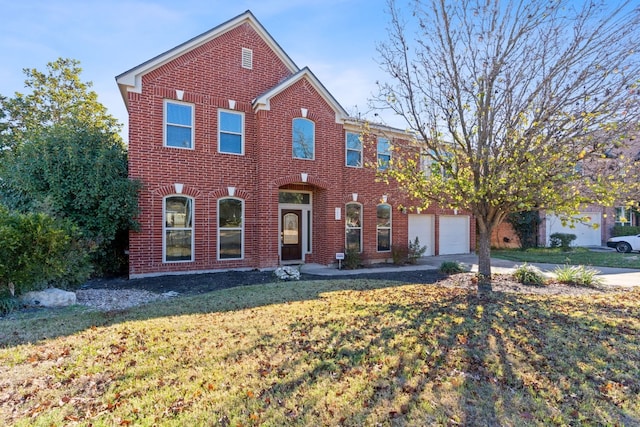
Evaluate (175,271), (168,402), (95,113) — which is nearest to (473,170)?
(168,402)

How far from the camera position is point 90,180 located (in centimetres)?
945

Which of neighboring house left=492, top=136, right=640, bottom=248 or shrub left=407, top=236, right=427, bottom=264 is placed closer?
shrub left=407, top=236, right=427, bottom=264

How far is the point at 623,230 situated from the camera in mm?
23297

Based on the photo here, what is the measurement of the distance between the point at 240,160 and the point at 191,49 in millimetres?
3768

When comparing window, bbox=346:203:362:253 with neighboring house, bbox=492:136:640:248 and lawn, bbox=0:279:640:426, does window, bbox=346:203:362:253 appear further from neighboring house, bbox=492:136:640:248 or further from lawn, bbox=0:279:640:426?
neighboring house, bbox=492:136:640:248

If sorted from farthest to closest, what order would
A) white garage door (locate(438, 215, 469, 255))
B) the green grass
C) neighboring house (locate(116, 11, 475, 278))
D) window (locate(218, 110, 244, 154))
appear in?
white garage door (locate(438, 215, 469, 255)) → the green grass → window (locate(218, 110, 244, 154)) → neighboring house (locate(116, 11, 475, 278))

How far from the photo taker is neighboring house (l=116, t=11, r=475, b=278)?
10.5 meters

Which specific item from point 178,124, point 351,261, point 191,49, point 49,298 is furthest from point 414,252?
point 49,298

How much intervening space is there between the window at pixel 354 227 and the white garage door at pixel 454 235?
5044 mm

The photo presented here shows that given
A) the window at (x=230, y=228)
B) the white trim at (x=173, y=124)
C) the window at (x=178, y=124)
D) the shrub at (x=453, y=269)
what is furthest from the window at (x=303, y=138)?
the shrub at (x=453, y=269)

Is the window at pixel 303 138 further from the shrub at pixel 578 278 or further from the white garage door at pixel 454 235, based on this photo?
the shrub at pixel 578 278

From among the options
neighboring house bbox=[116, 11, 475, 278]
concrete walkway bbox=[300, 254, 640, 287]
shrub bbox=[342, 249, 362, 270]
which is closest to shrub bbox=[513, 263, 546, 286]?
concrete walkway bbox=[300, 254, 640, 287]

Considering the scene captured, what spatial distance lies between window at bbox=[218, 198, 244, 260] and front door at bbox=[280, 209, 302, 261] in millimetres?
1783

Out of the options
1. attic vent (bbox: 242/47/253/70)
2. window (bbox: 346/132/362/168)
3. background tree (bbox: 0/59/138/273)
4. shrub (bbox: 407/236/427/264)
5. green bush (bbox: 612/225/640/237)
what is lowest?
shrub (bbox: 407/236/427/264)
